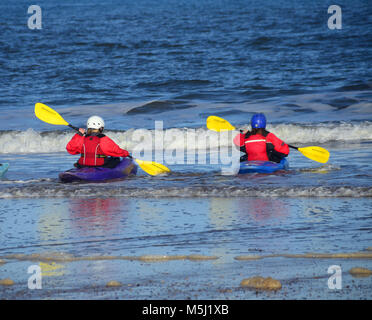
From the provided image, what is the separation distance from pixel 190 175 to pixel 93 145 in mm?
1664

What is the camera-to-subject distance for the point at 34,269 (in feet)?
17.9

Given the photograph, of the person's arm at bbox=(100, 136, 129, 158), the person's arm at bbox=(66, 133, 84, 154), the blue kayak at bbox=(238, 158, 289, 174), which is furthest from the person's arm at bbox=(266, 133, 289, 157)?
the person's arm at bbox=(66, 133, 84, 154)

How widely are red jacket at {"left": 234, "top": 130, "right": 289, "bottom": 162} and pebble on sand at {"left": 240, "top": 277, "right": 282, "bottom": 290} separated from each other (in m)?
6.04

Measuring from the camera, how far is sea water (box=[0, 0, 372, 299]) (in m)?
5.37

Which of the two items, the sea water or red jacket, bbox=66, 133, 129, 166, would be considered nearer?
the sea water

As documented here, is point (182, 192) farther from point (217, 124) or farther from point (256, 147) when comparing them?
point (217, 124)

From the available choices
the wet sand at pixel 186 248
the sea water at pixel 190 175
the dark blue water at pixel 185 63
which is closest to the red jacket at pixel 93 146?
the sea water at pixel 190 175

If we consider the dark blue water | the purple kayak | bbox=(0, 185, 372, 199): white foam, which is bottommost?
bbox=(0, 185, 372, 199): white foam

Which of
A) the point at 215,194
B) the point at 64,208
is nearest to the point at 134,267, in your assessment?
the point at 64,208

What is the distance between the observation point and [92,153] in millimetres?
10711

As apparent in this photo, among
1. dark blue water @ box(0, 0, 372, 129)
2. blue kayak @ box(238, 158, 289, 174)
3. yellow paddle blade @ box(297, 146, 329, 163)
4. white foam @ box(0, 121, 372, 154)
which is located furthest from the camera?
dark blue water @ box(0, 0, 372, 129)

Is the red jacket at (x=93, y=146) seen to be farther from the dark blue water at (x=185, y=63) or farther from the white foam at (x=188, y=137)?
the dark blue water at (x=185, y=63)

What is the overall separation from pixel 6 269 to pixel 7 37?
3424 cm

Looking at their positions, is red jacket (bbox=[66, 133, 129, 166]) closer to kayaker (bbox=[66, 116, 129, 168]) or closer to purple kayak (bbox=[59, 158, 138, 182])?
kayaker (bbox=[66, 116, 129, 168])
